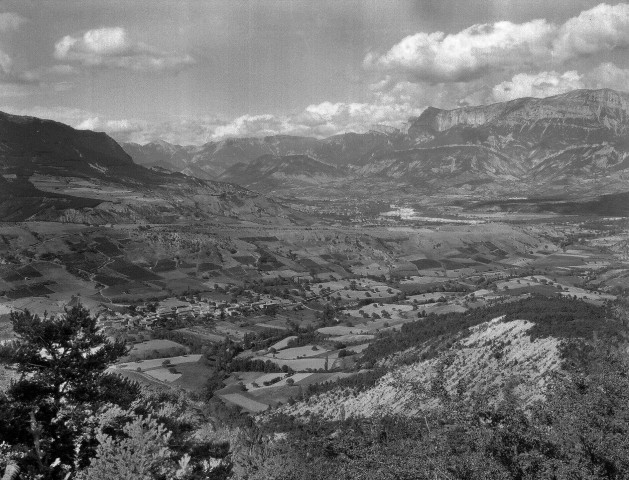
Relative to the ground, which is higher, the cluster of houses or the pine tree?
the pine tree

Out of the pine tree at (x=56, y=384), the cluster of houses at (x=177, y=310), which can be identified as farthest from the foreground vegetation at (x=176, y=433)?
the cluster of houses at (x=177, y=310)

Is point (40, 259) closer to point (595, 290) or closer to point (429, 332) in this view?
point (429, 332)

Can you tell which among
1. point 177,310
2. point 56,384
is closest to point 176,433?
point 56,384

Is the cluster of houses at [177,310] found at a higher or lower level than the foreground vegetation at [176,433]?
lower

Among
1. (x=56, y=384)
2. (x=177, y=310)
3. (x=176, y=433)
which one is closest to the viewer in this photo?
(x=56, y=384)

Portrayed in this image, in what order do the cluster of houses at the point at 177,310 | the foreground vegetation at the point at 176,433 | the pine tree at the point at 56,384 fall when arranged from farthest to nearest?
the cluster of houses at the point at 177,310
the pine tree at the point at 56,384
the foreground vegetation at the point at 176,433

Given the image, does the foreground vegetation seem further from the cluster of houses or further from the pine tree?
the cluster of houses

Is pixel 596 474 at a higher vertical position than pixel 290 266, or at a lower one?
higher

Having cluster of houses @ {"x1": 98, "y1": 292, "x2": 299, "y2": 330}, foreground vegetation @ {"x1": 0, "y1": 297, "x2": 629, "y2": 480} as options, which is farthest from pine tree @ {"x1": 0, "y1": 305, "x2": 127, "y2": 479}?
cluster of houses @ {"x1": 98, "y1": 292, "x2": 299, "y2": 330}

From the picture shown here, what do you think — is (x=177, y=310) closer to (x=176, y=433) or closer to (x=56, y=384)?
(x=176, y=433)

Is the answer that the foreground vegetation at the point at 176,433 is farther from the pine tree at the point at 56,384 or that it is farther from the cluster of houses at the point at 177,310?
the cluster of houses at the point at 177,310

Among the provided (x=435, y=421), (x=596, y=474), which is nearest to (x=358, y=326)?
(x=435, y=421)
